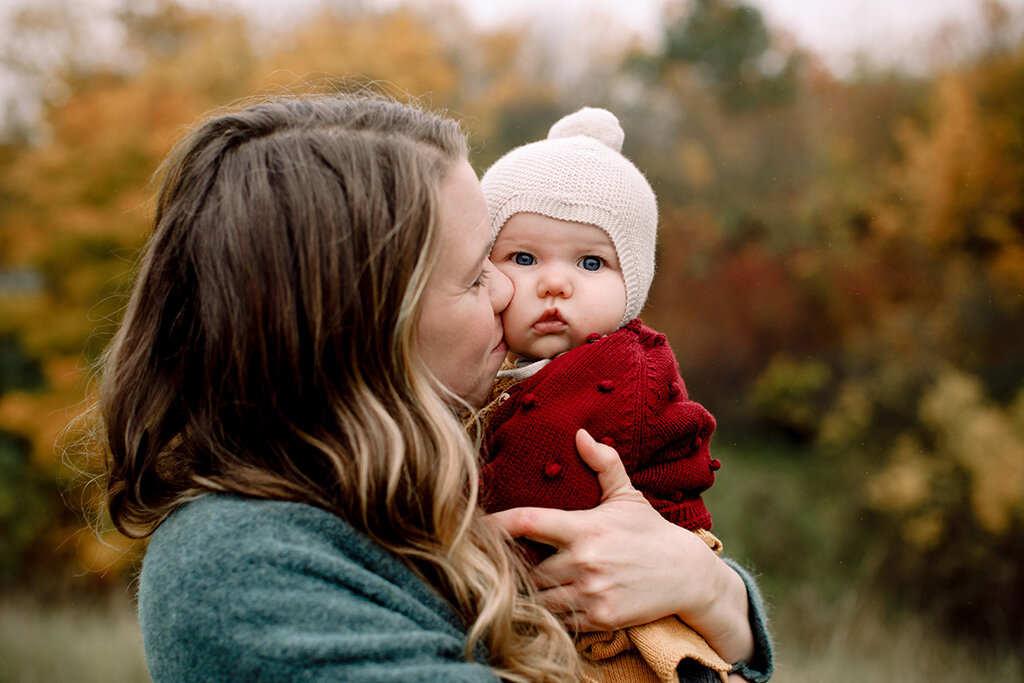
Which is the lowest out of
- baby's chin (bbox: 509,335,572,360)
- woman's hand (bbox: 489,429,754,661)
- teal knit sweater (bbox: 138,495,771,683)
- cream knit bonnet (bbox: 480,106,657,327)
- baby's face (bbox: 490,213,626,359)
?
woman's hand (bbox: 489,429,754,661)

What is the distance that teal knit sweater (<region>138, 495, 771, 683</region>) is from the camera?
1191 mm

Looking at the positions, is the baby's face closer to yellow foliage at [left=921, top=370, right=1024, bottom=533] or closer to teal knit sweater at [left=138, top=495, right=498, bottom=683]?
teal knit sweater at [left=138, top=495, right=498, bottom=683]

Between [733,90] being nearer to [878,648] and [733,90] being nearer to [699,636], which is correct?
[878,648]

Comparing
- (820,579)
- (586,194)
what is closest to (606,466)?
(586,194)

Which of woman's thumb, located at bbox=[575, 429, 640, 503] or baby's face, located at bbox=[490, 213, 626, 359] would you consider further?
baby's face, located at bbox=[490, 213, 626, 359]

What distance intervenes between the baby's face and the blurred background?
11.9 ft

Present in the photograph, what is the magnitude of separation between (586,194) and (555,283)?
0.25 metres

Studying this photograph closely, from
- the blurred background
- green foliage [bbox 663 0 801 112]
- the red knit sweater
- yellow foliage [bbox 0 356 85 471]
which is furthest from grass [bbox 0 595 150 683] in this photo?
green foliage [bbox 663 0 801 112]

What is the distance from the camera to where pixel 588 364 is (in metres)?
1.81

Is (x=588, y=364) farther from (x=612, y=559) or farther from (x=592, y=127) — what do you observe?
(x=592, y=127)

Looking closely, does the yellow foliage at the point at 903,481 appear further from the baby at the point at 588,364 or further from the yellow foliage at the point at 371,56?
the baby at the point at 588,364

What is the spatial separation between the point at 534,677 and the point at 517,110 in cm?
1425

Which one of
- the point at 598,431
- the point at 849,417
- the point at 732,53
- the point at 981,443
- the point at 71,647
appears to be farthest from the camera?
the point at 732,53

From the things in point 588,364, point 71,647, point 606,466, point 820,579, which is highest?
point 588,364
